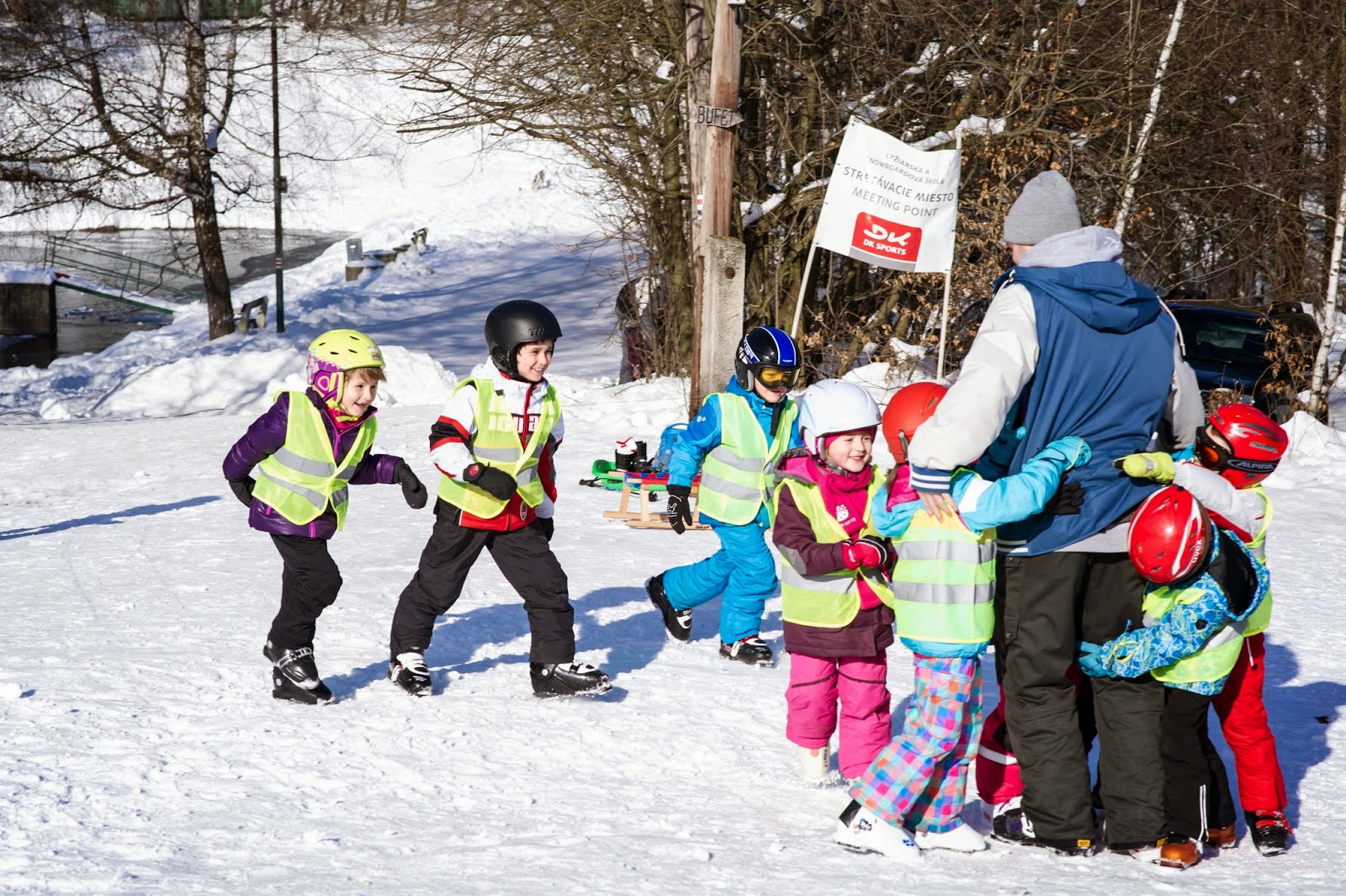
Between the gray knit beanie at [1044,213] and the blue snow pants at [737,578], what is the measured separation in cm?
224

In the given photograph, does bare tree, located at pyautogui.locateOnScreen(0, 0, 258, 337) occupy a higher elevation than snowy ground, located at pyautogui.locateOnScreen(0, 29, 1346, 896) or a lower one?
higher

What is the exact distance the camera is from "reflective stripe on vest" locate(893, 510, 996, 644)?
372 centimetres

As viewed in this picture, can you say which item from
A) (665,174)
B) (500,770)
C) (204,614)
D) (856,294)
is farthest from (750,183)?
(500,770)

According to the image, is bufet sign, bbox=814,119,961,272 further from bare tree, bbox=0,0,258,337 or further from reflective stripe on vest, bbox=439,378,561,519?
bare tree, bbox=0,0,258,337

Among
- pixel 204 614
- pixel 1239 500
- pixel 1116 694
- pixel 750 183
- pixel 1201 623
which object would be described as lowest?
pixel 204 614

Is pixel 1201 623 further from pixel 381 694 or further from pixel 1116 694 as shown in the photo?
pixel 381 694

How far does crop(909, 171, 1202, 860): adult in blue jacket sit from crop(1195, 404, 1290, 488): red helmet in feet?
0.80

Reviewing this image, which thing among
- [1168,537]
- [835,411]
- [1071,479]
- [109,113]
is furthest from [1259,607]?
[109,113]

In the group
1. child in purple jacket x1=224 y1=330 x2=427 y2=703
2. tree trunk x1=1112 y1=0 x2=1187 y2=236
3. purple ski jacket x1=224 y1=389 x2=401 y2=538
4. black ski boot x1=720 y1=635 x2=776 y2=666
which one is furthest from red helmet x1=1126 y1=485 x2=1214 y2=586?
tree trunk x1=1112 y1=0 x2=1187 y2=236

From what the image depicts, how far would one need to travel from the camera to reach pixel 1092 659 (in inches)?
149

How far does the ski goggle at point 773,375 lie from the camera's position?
18.7ft

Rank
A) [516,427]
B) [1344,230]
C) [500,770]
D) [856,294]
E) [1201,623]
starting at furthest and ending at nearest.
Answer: [856,294], [1344,230], [516,427], [500,770], [1201,623]

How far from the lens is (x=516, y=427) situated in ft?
17.0

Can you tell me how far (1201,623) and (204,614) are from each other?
4.69 m
